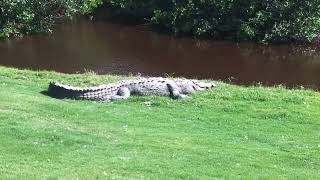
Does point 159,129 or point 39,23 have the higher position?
point 39,23

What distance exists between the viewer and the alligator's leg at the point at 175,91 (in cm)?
1324

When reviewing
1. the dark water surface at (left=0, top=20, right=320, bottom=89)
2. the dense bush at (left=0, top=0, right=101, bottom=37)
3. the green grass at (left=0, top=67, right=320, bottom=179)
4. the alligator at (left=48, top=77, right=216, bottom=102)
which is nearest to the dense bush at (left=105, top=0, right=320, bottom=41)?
the dark water surface at (left=0, top=20, right=320, bottom=89)

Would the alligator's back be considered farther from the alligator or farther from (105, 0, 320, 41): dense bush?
(105, 0, 320, 41): dense bush

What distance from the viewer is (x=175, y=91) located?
13.4m

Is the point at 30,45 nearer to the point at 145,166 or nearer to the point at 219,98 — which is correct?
the point at 219,98

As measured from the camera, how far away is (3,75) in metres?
15.1

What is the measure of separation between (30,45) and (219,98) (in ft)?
44.7

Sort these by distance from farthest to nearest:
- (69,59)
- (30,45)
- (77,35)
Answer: (77,35), (30,45), (69,59)

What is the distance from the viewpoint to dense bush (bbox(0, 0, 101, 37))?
24875mm

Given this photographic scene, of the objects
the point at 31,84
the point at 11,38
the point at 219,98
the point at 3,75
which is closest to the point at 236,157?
the point at 219,98

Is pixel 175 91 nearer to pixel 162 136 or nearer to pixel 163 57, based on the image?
pixel 162 136

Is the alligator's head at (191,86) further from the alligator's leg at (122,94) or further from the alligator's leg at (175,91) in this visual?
the alligator's leg at (122,94)

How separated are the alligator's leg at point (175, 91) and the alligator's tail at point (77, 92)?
1.63m

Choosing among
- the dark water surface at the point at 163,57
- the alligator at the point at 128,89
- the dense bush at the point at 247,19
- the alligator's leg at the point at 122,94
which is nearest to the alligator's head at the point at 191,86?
the alligator at the point at 128,89
